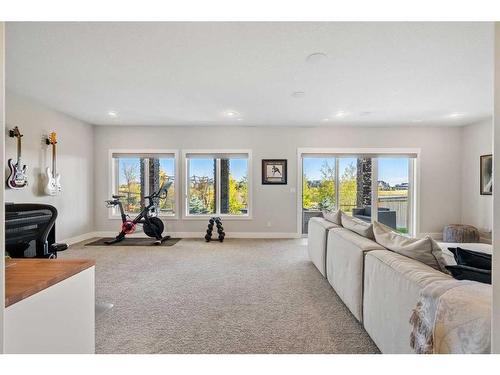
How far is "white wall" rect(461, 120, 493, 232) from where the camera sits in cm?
511

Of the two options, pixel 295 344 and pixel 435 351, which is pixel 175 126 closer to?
pixel 295 344

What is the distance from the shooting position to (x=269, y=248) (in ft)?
15.9

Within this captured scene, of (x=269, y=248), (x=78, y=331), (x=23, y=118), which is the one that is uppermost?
(x=23, y=118)

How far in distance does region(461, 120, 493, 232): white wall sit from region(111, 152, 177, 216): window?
648 cm

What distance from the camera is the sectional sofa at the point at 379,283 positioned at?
1379mm

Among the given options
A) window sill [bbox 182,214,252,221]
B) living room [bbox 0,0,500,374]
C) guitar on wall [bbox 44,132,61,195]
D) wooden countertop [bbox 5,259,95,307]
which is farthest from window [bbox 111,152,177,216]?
wooden countertop [bbox 5,259,95,307]

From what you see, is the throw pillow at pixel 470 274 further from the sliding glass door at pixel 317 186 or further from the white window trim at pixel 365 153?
the sliding glass door at pixel 317 186

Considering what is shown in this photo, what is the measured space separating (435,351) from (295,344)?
104 centimetres

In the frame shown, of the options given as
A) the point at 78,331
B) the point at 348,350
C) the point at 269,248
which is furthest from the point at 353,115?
the point at 78,331

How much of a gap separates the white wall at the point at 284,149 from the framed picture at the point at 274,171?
113mm

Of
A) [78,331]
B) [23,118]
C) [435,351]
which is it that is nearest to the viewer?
[435,351]

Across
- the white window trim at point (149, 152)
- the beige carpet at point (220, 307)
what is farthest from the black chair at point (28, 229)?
the white window trim at point (149, 152)

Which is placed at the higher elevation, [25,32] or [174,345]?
[25,32]

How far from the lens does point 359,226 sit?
2566 millimetres
